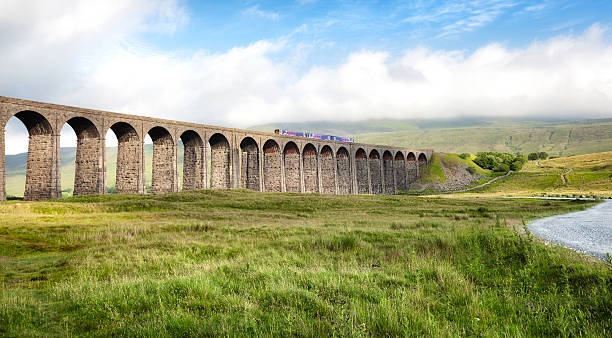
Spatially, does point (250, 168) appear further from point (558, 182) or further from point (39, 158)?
point (558, 182)

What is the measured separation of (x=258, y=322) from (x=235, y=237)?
31.9 feet

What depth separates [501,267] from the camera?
7457 millimetres

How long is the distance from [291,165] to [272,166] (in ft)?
15.0

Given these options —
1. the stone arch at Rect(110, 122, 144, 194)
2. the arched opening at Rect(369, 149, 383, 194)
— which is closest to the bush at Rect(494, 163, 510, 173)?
the arched opening at Rect(369, 149, 383, 194)

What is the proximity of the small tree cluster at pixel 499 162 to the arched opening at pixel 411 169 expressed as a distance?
68.6 feet

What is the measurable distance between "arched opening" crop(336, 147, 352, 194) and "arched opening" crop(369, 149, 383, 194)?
10.3 m

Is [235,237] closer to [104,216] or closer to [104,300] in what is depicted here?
[104,300]

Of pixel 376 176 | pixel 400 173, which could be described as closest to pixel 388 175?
pixel 400 173

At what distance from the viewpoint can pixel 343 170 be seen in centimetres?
7762

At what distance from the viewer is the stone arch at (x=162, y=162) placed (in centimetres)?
4594

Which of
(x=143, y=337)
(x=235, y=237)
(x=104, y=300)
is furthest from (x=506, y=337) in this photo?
(x=235, y=237)

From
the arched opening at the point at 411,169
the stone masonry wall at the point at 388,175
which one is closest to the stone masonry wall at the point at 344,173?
the stone masonry wall at the point at 388,175

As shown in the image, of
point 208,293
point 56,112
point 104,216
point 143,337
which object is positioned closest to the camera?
point 143,337

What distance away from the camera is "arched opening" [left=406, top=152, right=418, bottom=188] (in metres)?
97.0
